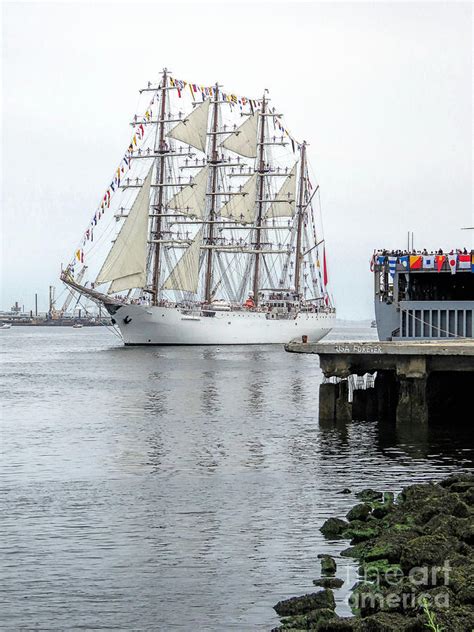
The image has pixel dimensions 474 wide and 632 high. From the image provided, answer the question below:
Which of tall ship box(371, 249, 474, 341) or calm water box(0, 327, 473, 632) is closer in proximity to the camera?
calm water box(0, 327, 473, 632)

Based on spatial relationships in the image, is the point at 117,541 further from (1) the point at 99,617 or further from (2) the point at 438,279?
(2) the point at 438,279

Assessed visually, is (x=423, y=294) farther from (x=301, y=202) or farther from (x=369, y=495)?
(x=301, y=202)

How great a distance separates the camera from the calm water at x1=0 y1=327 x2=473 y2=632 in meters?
15.9

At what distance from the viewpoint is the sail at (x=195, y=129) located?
119 metres

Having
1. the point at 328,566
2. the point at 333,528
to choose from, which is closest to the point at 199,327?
the point at 333,528

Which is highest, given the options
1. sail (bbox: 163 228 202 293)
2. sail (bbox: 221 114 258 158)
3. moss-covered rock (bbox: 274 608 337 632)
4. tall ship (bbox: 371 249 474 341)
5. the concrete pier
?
sail (bbox: 221 114 258 158)

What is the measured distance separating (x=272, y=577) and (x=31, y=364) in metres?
72.5

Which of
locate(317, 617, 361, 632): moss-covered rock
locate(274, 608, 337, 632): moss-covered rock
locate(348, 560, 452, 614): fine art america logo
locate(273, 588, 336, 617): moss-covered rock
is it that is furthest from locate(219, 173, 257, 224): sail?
locate(317, 617, 361, 632): moss-covered rock

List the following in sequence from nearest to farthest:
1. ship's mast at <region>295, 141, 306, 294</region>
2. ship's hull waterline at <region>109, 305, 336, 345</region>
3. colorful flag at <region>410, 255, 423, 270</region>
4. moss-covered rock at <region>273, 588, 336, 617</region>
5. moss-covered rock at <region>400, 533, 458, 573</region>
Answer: moss-covered rock at <region>273, 588, 336, 617</region>, moss-covered rock at <region>400, 533, 458, 573</region>, colorful flag at <region>410, 255, 423, 270</region>, ship's hull waterline at <region>109, 305, 336, 345</region>, ship's mast at <region>295, 141, 306, 294</region>

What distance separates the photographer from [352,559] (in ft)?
57.6

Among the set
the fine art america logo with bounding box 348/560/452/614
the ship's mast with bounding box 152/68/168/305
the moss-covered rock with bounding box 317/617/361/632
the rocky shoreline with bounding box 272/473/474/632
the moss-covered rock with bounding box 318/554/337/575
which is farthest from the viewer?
the ship's mast with bounding box 152/68/168/305

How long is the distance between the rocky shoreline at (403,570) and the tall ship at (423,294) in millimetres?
37191

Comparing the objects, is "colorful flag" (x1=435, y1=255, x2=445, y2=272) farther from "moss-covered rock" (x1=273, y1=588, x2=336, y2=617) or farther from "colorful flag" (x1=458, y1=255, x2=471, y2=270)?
"moss-covered rock" (x1=273, y1=588, x2=336, y2=617)

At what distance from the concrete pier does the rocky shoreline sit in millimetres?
11160
